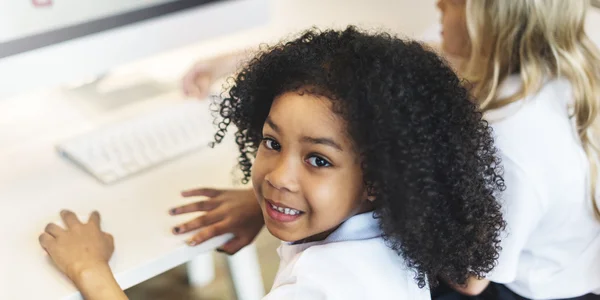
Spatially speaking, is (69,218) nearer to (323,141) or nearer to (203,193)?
(203,193)

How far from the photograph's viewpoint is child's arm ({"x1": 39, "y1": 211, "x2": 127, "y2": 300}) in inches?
26.7

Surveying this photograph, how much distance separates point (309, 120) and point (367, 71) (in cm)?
7

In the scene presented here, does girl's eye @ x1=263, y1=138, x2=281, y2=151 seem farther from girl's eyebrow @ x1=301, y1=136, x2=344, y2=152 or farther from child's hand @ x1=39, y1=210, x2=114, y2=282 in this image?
child's hand @ x1=39, y1=210, x2=114, y2=282

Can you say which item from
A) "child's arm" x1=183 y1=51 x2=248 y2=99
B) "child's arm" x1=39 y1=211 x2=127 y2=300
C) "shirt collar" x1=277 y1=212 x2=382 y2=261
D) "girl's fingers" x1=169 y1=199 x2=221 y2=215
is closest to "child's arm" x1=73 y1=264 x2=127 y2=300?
"child's arm" x1=39 y1=211 x2=127 y2=300

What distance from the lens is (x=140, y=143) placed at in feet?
2.95

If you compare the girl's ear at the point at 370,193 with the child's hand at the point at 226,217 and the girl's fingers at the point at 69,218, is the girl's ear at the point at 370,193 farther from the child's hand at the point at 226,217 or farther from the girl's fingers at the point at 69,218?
the girl's fingers at the point at 69,218

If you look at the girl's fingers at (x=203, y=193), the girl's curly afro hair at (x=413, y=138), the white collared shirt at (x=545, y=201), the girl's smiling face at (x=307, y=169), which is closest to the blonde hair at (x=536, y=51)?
the white collared shirt at (x=545, y=201)

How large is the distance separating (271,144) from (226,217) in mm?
145

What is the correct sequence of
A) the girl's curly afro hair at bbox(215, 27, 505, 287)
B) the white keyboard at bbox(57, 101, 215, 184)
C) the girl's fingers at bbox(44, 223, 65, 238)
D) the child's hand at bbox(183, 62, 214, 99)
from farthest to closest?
the child's hand at bbox(183, 62, 214, 99) → the white keyboard at bbox(57, 101, 215, 184) → the girl's fingers at bbox(44, 223, 65, 238) → the girl's curly afro hair at bbox(215, 27, 505, 287)

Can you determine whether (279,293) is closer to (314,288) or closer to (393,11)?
(314,288)

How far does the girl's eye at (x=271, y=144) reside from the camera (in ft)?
2.27

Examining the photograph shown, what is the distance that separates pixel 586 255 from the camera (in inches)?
35.3

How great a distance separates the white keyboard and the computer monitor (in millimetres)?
93

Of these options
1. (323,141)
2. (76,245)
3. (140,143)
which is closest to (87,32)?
(140,143)
